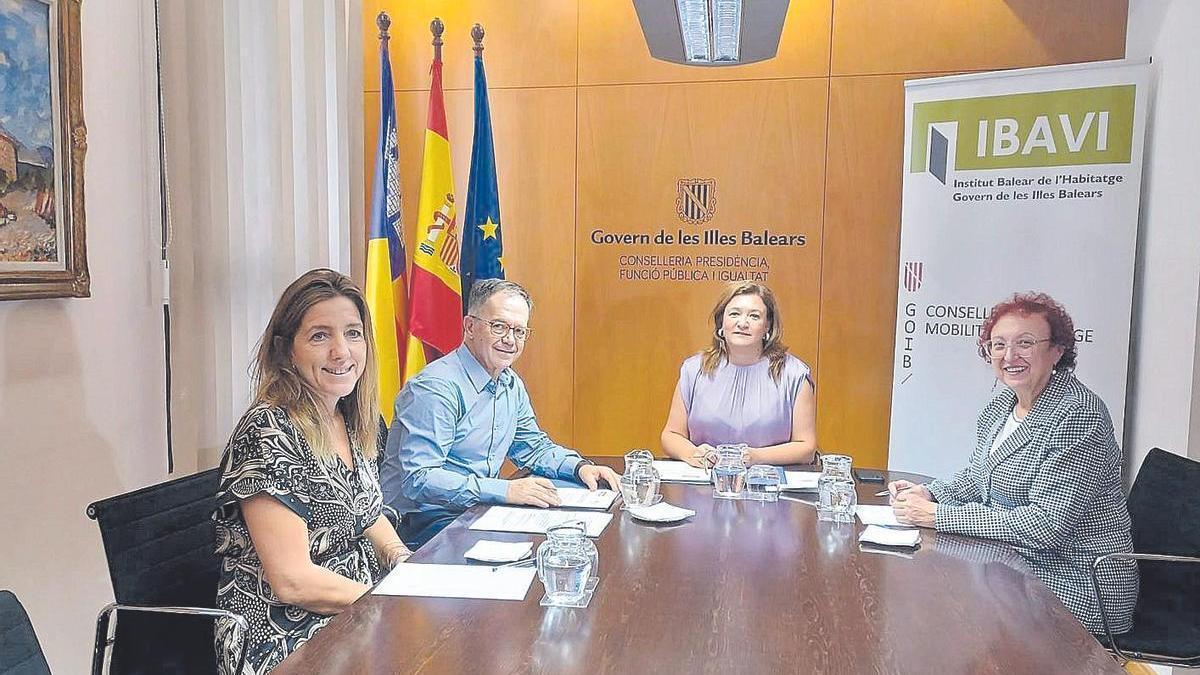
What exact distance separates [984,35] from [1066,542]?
2.36m

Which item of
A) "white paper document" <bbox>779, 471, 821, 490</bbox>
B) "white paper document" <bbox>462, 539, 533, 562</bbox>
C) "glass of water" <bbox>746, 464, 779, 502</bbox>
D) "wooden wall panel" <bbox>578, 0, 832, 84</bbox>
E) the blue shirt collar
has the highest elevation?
"wooden wall panel" <bbox>578, 0, 832, 84</bbox>

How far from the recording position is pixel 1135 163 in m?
3.41

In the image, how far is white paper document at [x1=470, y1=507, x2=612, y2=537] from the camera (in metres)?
2.21

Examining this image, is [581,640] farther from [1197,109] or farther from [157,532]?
[1197,109]

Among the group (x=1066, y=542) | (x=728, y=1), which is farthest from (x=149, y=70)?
(x=1066, y=542)

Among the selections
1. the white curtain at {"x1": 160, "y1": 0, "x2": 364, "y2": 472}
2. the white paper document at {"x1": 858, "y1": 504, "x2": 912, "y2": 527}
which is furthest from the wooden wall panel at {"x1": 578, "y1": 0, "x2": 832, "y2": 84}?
the white paper document at {"x1": 858, "y1": 504, "x2": 912, "y2": 527}

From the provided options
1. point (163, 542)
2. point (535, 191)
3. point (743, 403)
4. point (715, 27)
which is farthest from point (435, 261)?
point (163, 542)

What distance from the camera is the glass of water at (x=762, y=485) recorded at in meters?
2.52

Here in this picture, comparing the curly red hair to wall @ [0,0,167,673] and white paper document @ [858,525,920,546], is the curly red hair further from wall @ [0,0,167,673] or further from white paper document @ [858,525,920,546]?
wall @ [0,0,167,673]

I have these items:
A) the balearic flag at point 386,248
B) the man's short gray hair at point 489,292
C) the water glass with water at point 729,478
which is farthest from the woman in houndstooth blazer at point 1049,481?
the balearic flag at point 386,248

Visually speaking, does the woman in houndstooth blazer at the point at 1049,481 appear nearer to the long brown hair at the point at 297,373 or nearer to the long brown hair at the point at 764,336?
the long brown hair at the point at 764,336

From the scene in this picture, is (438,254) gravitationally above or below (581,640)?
above

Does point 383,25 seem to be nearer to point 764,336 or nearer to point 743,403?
point 764,336

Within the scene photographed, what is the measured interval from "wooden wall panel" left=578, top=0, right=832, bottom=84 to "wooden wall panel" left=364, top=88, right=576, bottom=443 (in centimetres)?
Answer: 23
